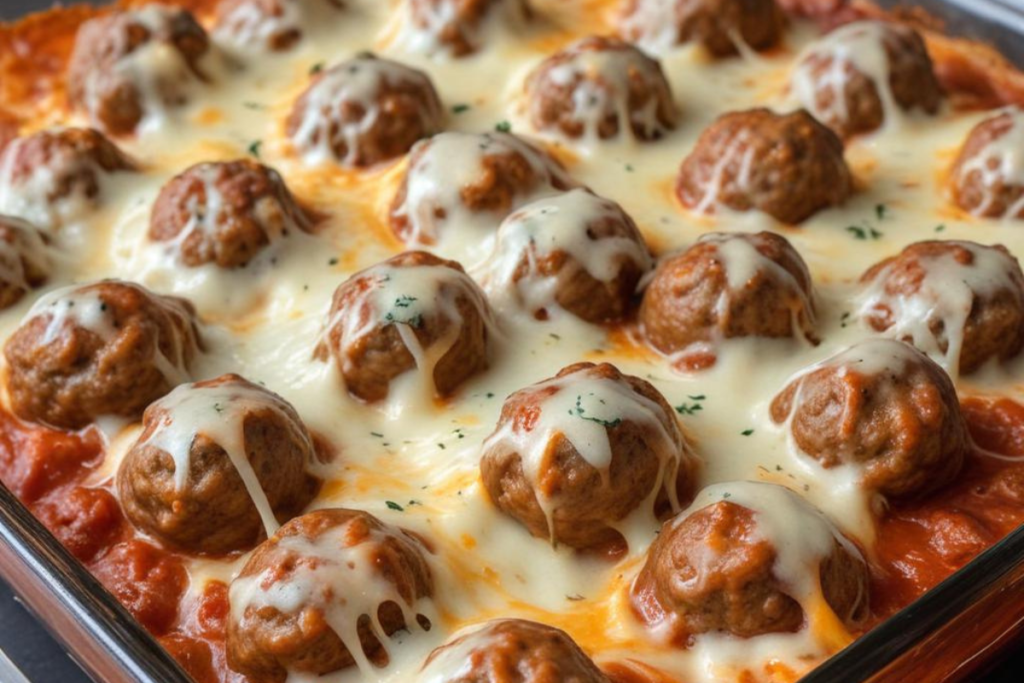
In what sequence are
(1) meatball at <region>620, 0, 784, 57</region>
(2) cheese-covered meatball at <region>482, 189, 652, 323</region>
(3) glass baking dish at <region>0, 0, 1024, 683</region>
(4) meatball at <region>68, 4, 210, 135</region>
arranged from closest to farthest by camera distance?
(3) glass baking dish at <region>0, 0, 1024, 683</region> → (2) cheese-covered meatball at <region>482, 189, 652, 323</region> → (4) meatball at <region>68, 4, 210, 135</region> → (1) meatball at <region>620, 0, 784, 57</region>

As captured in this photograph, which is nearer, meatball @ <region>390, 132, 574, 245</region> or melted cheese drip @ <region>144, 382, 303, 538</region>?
melted cheese drip @ <region>144, 382, 303, 538</region>

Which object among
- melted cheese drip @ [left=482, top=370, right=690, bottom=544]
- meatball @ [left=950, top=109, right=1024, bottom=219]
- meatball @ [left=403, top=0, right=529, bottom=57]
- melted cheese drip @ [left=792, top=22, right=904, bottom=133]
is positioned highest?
melted cheese drip @ [left=482, top=370, right=690, bottom=544]

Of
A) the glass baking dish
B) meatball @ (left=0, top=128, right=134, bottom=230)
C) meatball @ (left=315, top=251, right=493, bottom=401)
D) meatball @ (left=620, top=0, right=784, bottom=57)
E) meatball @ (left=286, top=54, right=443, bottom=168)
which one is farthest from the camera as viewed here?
meatball @ (left=620, top=0, right=784, bottom=57)

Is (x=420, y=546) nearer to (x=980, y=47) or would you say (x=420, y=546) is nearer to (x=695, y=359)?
(x=695, y=359)

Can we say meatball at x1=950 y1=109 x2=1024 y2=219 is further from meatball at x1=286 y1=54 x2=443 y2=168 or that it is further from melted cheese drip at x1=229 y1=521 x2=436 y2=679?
melted cheese drip at x1=229 y1=521 x2=436 y2=679

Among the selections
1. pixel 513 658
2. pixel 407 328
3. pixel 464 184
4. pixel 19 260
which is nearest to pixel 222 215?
pixel 19 260

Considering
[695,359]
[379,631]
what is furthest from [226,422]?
[695,359]

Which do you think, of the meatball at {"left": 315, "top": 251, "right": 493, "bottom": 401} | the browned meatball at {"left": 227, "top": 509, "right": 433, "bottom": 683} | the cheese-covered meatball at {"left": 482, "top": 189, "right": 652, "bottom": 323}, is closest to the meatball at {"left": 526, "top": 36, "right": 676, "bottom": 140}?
the cheese-covered meatball at {"left": 482, "top": 189, "right": 652, "bottom": 323}
